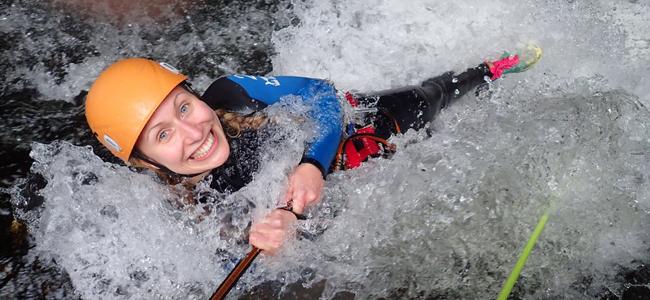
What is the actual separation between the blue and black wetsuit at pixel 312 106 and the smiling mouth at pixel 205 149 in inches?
8.6

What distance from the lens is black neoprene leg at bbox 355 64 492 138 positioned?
3.42m

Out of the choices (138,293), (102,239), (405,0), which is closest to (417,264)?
(138,293)

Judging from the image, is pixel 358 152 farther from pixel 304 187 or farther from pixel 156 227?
pixel 156 227

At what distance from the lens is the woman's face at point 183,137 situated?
96.4 inches

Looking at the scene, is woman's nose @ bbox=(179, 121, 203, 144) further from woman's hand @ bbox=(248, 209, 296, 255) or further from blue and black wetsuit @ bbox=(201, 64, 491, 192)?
woman's hand @ bbox=(248, 209, 296, 255)

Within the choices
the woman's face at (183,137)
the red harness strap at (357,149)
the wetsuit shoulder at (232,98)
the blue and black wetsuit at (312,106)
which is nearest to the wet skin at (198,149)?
the woman's face at (183,137)

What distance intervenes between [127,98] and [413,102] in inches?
70.7

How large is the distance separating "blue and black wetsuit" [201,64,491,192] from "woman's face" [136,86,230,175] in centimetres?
22

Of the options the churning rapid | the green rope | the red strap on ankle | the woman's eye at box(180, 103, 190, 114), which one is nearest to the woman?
the woman's eye at box(180, 103, 190, 114)

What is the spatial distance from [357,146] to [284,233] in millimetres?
999

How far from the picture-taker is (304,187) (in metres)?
2.64

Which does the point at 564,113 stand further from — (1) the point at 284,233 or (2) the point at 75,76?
(2) the point at 75,76

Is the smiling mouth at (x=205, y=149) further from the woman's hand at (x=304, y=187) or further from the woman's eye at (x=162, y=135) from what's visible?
the woman's hand at (x=304, y=187)

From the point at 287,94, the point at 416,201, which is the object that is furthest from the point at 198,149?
the point at 416,201
